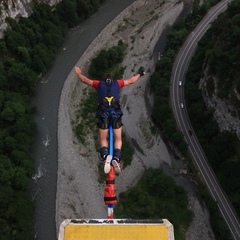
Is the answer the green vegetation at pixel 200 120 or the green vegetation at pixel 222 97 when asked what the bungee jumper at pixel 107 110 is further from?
the green vegetation at pixel 222 97

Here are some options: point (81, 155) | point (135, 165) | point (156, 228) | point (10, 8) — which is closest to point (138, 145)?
point (135, 165)

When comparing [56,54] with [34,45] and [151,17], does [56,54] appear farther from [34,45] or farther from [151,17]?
[151,17]

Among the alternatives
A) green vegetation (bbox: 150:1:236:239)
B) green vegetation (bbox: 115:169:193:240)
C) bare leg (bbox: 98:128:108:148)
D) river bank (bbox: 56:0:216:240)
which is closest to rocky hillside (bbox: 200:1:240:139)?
green vegetation (bbox: 150:1:236:239)

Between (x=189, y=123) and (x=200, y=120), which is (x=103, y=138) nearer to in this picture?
(x=200, y=120)

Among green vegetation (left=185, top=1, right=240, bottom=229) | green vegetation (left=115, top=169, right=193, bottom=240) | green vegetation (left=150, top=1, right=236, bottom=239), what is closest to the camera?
green vegetation (left=115, top=169, right=193, bottom=240)

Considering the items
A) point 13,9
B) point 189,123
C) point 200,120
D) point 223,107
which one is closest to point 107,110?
point 223,107

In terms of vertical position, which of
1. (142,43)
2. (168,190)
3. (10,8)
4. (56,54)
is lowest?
(168,190)

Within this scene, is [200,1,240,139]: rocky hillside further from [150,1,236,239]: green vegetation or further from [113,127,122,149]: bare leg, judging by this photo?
[113,127,122,149]: bare leg
